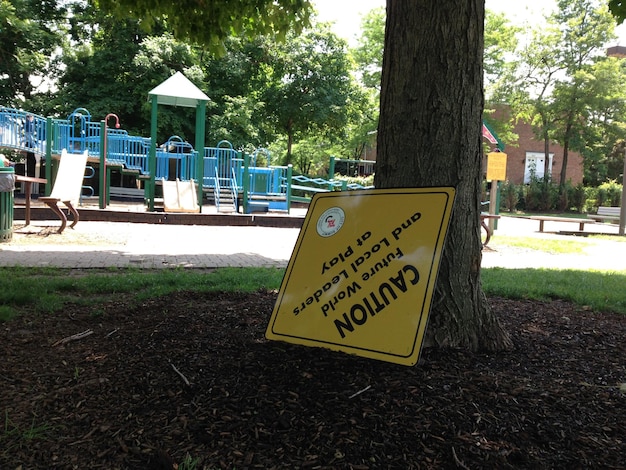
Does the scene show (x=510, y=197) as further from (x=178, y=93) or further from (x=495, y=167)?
(x=178, y=93)

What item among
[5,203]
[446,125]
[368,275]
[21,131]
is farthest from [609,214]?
[368,275]

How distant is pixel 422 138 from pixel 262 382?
4.87ft

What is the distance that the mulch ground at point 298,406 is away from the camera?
1869 millimetres

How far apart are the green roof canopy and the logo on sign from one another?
1446 cm

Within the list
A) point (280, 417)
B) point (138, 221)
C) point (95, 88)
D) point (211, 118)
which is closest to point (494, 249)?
point (138, 221)

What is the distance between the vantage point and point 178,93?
16.4m

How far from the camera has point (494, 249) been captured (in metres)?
11.4

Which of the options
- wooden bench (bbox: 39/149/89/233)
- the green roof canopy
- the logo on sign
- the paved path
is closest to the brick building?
the paved path

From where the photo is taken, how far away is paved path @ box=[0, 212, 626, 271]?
7.39m

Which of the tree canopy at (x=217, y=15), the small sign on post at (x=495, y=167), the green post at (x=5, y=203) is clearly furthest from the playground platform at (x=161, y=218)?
the tree canopy at (x=217, y=15)

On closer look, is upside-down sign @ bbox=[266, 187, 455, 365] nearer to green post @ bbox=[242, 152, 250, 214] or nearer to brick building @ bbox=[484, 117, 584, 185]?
green post @ bbox=[242, 152, 250, 214]

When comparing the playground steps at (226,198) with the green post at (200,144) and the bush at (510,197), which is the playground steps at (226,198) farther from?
the bush at (510,197)

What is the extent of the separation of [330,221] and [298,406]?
3.30 feet

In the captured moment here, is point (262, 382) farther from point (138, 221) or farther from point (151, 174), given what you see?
point (151, 174)
